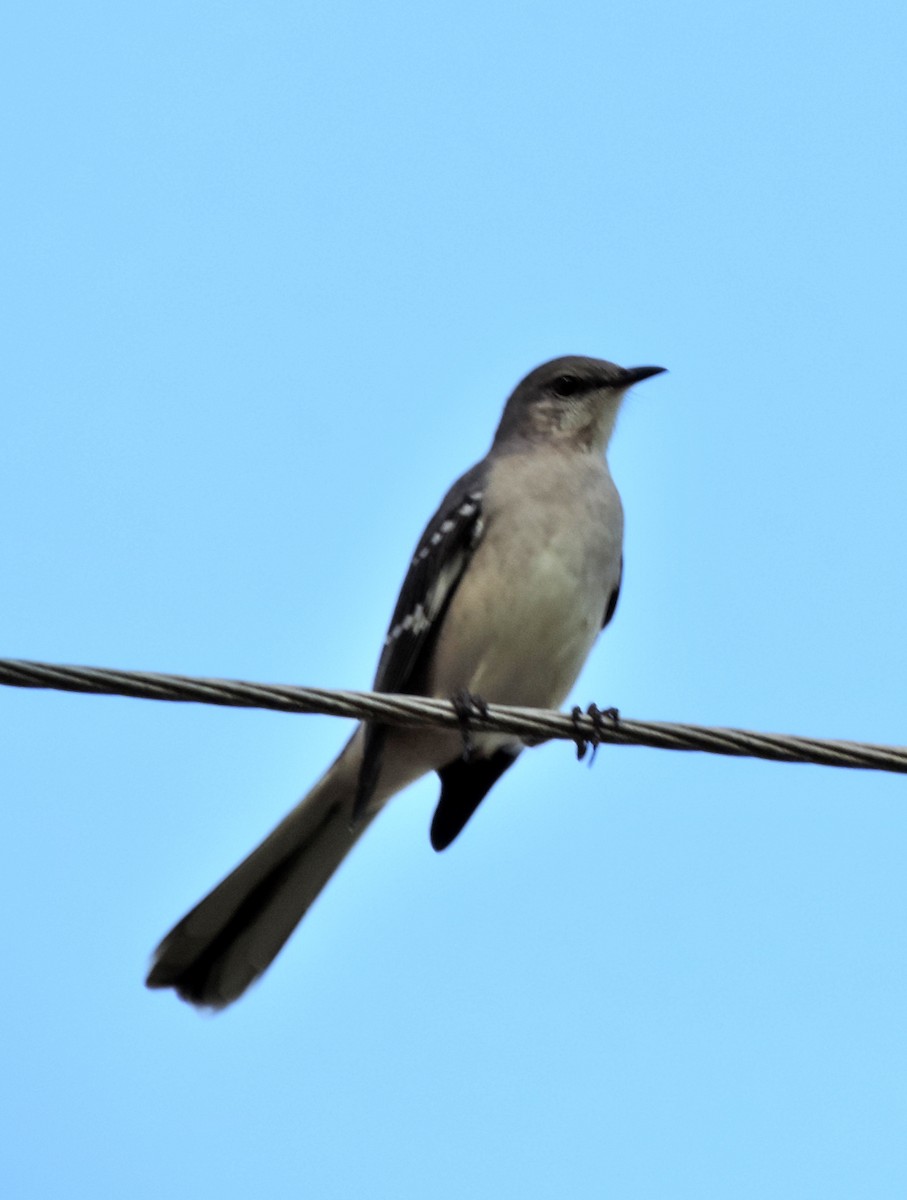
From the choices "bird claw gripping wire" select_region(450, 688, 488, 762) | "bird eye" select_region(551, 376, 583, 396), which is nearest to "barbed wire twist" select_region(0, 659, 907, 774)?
"bird claw gripping wire" select_region(450, 688, 488, 762)

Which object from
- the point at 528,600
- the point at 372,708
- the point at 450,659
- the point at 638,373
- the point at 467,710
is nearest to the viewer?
the point at 372,708

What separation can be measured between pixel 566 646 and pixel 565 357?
6.27 feet

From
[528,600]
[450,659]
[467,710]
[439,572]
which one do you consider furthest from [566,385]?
[467,710]

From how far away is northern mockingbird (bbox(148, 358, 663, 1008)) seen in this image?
680cm

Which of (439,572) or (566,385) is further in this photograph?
(566,385)

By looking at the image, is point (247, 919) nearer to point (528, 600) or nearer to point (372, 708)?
point (528, 600)

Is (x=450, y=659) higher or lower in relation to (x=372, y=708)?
higher

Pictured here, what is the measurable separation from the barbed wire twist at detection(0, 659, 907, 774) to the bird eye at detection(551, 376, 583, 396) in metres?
3.30

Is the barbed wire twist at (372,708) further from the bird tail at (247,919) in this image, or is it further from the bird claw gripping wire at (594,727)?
the bird tail at (247,919)

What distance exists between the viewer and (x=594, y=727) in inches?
210

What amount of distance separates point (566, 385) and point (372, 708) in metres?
3.75

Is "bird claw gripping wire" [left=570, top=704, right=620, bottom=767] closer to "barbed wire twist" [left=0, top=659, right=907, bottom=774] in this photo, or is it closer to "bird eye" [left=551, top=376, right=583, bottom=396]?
"barbed wire twist" [left=0, top=659, right=907, bottom=774]

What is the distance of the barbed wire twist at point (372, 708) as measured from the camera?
420 centimetres

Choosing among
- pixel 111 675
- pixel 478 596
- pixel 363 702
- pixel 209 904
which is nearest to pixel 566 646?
pixel 478 596
